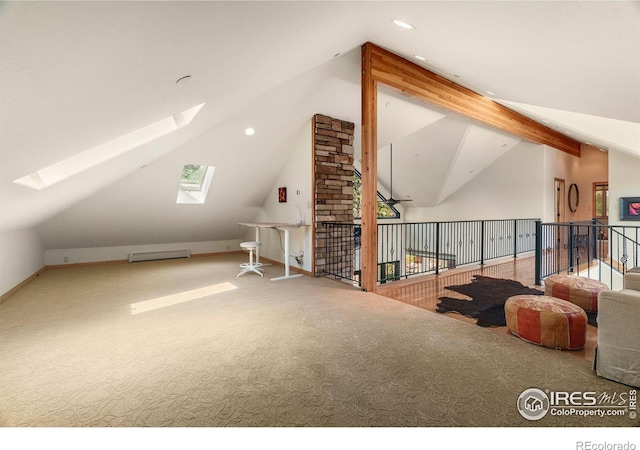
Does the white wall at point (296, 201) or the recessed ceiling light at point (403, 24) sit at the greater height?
the recessed ceiling light at point (403, 24)

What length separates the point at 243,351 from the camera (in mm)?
2369

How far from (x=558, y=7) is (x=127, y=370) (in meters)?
3.99

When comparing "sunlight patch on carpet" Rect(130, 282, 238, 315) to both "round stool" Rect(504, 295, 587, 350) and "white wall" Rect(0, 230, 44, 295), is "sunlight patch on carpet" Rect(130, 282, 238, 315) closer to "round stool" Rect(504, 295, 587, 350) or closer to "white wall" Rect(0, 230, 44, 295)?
"white wall" Rect(0, 230, 44, 295)

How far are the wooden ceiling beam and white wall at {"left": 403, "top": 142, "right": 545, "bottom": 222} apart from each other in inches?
25.4

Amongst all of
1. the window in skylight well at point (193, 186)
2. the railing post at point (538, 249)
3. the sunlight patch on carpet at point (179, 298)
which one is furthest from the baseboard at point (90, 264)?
the railing post at point (538, 249)

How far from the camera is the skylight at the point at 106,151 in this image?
3272 mm

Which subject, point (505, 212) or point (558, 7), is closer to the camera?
point (558, 7)

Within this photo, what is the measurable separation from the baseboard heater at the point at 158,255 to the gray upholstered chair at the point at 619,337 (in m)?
7.59

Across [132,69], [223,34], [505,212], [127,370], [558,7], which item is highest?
[558,7]

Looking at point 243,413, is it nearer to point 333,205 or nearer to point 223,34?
point 223,34

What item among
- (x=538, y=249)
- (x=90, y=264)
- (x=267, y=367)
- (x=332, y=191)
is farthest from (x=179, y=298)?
(x=538, y=249)

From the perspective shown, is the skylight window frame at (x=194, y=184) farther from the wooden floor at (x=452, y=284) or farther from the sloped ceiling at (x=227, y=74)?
the wooden floor at (x=452, y=284)

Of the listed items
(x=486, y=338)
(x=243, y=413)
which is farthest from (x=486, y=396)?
(x=243, y=413)
